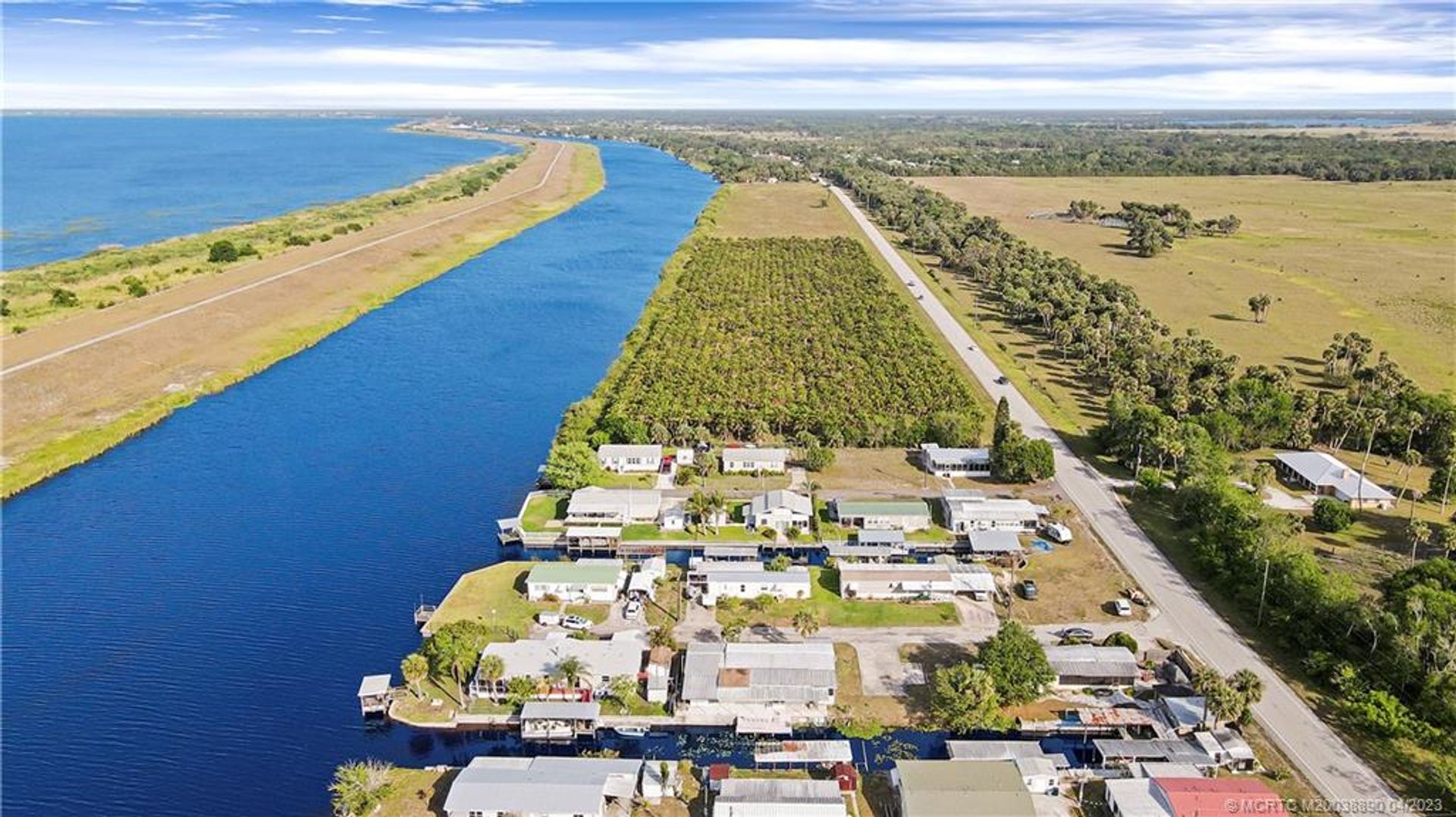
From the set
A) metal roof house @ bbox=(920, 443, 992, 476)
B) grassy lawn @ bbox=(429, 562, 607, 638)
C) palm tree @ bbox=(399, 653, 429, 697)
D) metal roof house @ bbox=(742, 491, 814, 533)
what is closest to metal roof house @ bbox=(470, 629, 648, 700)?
palm tree @ bbox=(399, 653, 429, 697)

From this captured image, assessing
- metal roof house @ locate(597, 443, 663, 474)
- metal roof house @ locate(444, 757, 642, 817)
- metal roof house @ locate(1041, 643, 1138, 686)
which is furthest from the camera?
metal roof house @ locate(597, 443, 663, 474)

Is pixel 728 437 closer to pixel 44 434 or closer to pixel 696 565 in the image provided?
pixel 696 565

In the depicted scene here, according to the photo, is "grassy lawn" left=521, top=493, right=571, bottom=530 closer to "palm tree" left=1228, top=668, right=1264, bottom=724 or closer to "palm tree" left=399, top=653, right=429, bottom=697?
"palm tree" left=399, top=653, right=429, bottom=697

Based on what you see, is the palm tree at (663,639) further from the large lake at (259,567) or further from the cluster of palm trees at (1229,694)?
the cluster of palm trees at (1229,694)

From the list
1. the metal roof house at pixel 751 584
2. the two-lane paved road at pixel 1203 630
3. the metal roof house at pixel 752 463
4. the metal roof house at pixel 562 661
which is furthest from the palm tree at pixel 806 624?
the metal roof house at pixel 752 463

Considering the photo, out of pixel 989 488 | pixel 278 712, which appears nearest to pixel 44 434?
pixel 278 712

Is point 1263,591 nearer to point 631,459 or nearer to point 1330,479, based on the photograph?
point 1330,479
